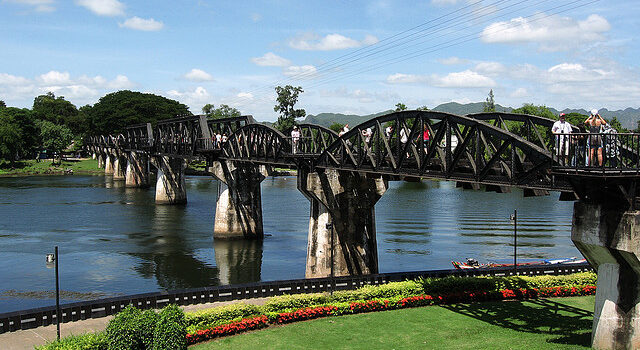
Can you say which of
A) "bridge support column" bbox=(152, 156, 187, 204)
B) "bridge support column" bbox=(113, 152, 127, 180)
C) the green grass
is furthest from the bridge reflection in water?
the green grass

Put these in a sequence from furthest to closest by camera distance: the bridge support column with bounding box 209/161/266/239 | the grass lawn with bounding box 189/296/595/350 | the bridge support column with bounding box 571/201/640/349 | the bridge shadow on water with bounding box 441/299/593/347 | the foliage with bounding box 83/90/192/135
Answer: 1. the foliage with bounding box 83/90/192/135
2. the bridge support column with bounding box 209/161/266/239
3. the bridge shadow on water with bounding box 441/299/593/347
4. the grass lawn with bounding box 189/296/595/350
5. the bridge support column with bounding box 571/201/640/349

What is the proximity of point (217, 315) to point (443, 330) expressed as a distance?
10006 mm

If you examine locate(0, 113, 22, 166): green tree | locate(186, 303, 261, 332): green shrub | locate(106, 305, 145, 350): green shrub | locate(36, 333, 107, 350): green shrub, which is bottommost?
locate(186, 303, 261, 332): green shrub

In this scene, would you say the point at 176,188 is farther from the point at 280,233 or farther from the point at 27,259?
the point at 27,259

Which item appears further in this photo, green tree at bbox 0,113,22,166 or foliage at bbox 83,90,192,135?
foliage at bbox 83,90,192,135

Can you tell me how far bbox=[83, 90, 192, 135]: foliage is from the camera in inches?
6486

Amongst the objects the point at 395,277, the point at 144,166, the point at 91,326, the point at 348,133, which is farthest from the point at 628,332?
the point at 144,166

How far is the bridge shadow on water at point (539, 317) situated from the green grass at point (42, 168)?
494ft

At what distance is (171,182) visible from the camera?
312 ft

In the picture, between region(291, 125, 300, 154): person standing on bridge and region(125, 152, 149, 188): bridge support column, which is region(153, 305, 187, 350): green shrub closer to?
region(291, 125, 300, 154): person standing on bridge

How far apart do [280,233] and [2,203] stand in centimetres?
5224

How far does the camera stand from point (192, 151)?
71.2 meters

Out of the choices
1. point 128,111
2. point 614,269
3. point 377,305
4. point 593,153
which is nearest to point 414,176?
point 377,305

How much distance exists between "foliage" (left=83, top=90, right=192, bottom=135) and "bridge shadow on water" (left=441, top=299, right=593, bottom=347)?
139963 millimetres
